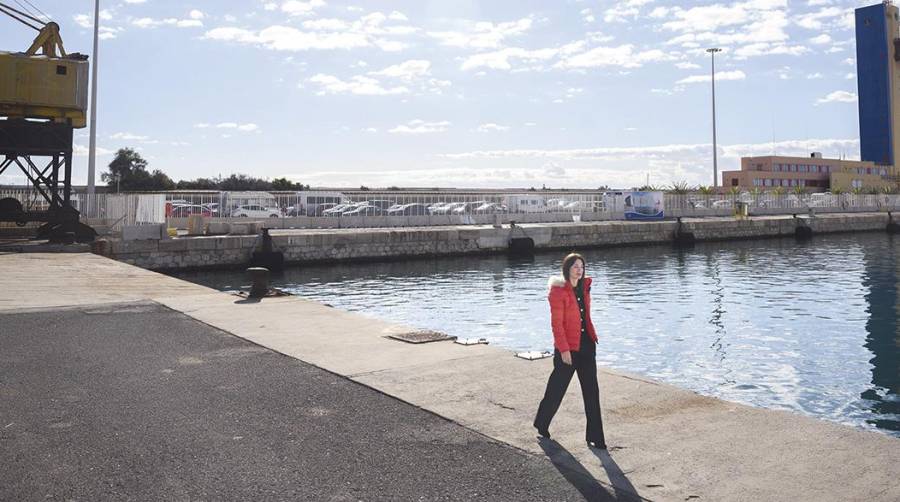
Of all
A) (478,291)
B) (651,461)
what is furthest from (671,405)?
(478,291)

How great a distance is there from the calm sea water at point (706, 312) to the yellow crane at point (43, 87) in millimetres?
8670

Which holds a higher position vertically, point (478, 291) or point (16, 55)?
point (16, 55)

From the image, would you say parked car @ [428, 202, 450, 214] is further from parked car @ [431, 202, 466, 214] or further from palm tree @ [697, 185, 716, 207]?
palm tree @ [697, 185, 716, 207]

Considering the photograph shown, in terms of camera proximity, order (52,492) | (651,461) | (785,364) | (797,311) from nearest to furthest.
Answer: (52,492) < (651,461) < (785,364) < (797,311)

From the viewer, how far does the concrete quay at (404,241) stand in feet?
103

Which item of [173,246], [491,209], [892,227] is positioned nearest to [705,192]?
[892,227]

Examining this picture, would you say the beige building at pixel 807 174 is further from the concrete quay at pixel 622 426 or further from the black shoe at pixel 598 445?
the black shoe at pixel 598 445

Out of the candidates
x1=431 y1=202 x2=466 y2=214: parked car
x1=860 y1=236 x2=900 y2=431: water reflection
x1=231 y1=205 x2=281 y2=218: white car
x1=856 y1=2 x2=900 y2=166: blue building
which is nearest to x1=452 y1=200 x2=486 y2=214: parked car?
x1=431 y1=202 x2=466 y2=214: parked car

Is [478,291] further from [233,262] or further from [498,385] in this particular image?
[498,385]

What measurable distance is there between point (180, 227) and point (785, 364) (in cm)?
3663

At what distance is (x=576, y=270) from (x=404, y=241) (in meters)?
33.0

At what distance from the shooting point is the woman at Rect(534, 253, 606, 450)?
247 inches

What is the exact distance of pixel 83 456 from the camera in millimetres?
5914

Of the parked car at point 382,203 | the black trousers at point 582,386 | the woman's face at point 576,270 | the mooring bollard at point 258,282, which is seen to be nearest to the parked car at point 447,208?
the parked car at point 382,203
